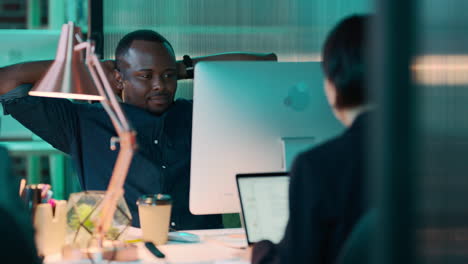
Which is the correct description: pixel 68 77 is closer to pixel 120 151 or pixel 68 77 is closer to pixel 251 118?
pixel 120 151

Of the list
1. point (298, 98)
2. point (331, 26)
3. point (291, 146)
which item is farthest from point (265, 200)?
point (331, 26)

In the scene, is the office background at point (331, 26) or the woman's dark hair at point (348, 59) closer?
the office background at point (331, 26)

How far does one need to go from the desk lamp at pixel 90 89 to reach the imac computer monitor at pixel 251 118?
0.78 feet

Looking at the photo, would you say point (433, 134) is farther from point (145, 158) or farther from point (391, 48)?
point (145, 158)

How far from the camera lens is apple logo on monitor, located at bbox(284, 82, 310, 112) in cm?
148

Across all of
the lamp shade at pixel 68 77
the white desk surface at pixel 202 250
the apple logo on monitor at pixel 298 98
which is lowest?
the white desk surface at pixel 202 250

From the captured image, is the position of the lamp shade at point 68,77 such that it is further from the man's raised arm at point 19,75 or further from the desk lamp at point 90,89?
the man's raised arm at point 19,75

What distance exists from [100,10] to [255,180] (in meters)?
1.68

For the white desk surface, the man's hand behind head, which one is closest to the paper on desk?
the white desk surface

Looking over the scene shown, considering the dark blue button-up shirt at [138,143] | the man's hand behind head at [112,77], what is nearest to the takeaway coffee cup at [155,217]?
the dark blue button-up shirt at [138,143]

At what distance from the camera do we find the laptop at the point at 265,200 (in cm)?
139

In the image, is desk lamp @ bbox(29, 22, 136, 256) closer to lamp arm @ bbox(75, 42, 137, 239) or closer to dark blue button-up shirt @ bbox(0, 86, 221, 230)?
lamp arm @ bbox(75, 42, 137, 239)

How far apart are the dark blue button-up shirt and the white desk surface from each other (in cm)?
42

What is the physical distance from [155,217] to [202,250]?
0.15 m
